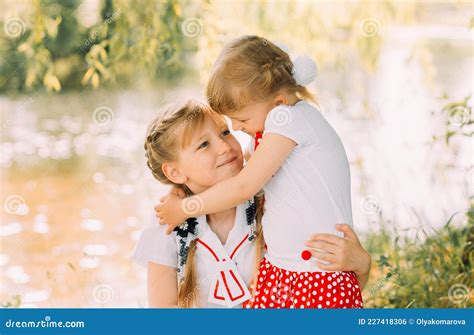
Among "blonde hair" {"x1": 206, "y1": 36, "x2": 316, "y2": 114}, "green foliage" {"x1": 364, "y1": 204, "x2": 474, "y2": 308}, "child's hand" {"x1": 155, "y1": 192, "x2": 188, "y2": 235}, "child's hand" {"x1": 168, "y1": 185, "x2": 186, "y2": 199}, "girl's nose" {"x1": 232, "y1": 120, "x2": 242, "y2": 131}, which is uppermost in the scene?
"blonde hair" {"x1": 206, "y1": 36, "x2": 316, "y2": 114}

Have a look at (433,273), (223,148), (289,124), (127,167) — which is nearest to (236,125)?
(223,148)

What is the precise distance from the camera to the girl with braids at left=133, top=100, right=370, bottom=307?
2139 millimetres

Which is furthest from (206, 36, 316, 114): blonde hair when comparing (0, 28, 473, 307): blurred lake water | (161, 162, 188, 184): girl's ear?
(0, 28, 473, 307): blurred lake water

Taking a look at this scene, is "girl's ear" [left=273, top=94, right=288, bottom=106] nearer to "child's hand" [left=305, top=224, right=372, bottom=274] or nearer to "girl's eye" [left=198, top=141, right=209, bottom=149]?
"girl's eye" [left=198, top=141, right=209, bottom=149]

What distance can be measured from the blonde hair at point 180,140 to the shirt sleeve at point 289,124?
225mm

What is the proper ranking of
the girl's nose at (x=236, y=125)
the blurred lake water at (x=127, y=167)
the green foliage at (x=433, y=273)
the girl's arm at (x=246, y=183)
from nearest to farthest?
1. the girl's arm at (x=246, y=183)
2. the girl's nose at (x=236, y=125)
3. the green foliage at (x=433, y=273)
4. the blurred lake water at (x=127, y=167)

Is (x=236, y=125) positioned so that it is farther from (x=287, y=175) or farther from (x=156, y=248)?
(x=156, y=248)

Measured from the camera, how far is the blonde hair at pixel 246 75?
2.02 metres

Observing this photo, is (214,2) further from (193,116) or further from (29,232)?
(29,232)

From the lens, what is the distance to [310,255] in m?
2.02

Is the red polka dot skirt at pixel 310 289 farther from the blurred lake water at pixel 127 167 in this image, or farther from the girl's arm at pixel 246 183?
the blurred lake water at pixel 127 167

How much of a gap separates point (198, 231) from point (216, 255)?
3.6 inches

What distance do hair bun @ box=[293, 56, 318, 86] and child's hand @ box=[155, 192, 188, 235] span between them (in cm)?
49

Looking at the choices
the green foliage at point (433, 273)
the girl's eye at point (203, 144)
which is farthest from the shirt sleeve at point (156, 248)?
the green foliage at point (433, 273)
